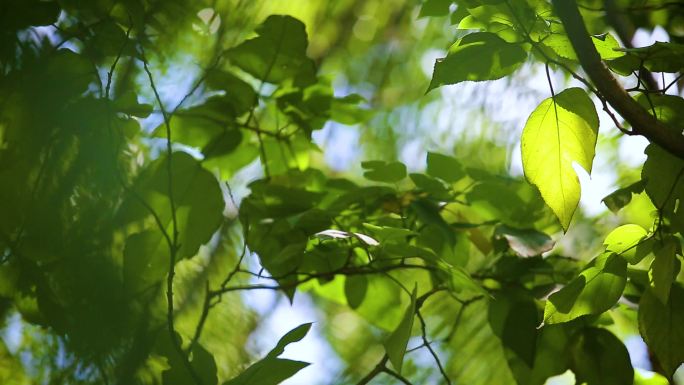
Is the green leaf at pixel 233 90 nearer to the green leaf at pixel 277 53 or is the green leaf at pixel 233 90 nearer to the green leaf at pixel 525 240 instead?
the green leaf at pixel 277 53

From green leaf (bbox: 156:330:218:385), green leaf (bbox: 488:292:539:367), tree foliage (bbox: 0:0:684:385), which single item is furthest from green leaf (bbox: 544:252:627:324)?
green leaf (bbox: 156:330:218:385)

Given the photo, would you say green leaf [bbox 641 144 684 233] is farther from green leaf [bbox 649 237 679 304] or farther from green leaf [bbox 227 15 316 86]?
green leaf [bbox 227 15 316 86]

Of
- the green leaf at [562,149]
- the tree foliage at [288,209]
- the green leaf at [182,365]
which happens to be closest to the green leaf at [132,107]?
the tree foliage at [288,209]

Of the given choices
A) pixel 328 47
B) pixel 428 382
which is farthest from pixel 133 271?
pixel 328 47

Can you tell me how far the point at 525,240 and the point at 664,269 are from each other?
0.51 feet

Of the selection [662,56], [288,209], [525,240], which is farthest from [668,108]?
[288,209]

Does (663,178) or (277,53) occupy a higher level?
(277,53)

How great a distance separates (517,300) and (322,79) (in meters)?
0.25

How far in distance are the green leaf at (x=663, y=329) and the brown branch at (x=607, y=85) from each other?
113 millimetres

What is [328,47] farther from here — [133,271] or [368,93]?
[133,271]

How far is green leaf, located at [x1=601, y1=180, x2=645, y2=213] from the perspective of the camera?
0.45 metres

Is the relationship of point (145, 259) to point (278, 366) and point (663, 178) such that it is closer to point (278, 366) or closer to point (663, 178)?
point (278, 366)

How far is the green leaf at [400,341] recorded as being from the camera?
1.51 feet

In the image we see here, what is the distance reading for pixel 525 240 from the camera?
1.85ft
